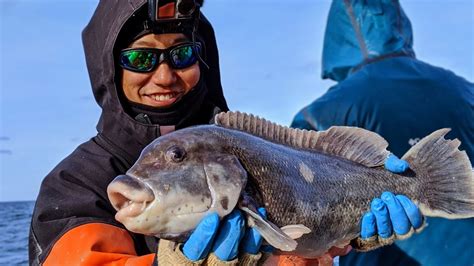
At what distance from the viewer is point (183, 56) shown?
426 centimetres

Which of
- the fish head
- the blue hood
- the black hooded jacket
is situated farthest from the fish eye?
the blue hood

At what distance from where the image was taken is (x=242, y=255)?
3.39 metres

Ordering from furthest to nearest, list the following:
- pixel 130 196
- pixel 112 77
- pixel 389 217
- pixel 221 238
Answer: pixel 112 77 < pixel 389 217 < pixel 221 238 < pixel 130 196

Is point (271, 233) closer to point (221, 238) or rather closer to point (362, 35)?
point (221, 238)

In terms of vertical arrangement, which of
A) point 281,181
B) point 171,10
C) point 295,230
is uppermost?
point 171,10

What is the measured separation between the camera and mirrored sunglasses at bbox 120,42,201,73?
4148 mm

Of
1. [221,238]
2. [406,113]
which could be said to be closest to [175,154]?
[221,238]

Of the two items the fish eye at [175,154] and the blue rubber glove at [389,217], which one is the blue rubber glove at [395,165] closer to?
the blue rubber glove at [389,217]

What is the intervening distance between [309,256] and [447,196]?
3.04ft

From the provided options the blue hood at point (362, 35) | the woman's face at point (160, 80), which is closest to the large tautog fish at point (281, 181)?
the woman's face at point (160, 80)

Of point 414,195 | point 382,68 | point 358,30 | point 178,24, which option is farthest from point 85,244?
point 358,30

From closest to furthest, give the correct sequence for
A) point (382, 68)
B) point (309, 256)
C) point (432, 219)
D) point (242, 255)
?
point (242, 255), point (309, 256), point (432, 219), point (382, 68)

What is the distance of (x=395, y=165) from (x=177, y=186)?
1.51 metres

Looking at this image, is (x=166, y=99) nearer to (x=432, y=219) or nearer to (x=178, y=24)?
(x=178, y=24)
